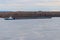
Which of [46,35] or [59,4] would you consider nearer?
[46,35]

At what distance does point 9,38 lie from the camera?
2.51 m

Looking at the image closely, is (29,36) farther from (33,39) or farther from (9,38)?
(9,38)

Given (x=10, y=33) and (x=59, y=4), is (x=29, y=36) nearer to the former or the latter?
(x=10, y=33)

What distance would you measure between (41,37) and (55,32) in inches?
15.8

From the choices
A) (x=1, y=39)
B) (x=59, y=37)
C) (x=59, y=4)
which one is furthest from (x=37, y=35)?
(x=59, y=4)

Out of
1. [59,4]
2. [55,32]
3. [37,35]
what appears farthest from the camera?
[59,4]

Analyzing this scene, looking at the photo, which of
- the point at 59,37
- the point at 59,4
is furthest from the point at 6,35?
the point at 59,4

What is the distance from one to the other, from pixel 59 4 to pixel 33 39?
2.88 metres

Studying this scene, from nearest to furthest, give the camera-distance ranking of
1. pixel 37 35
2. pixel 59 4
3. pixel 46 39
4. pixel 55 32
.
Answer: pixel 46 39, pixel 37 35, pixel 55 32, pixel 59 4

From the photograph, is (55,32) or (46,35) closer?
(46,35)

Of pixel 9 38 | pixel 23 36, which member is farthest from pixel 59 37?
pixel 9 38

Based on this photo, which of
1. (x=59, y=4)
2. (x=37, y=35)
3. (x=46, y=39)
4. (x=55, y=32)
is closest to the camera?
(x=46, y=39)

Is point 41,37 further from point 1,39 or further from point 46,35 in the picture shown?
point 1,39

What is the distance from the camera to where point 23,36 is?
8.46 ft
